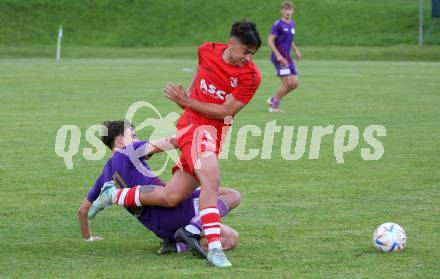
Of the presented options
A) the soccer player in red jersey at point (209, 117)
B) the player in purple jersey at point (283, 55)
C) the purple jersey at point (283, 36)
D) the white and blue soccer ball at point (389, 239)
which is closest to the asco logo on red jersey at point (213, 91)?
the soccer player in red jersey at point (209, 117)

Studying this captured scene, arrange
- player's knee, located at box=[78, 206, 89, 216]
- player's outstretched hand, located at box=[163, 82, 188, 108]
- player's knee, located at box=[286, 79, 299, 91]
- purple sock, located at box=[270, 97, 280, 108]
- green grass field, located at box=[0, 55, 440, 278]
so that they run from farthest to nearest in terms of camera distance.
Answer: player's knee, located at box=[286, 79, 299, 91], purple sock, located at box=[270, 97, 280, 108], player's knee, located at box=[78, 206, 89, 216], player's outstretched hand, located at box=[163, 82, 188, 108], green grass field, located at box=[0, 55, 440, 278]

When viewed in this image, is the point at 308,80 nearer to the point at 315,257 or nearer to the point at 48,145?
the point at 48,145

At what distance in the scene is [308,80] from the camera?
1084 inches

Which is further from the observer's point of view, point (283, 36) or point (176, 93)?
point (283, 36)

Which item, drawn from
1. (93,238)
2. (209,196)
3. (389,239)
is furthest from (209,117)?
(389,239)

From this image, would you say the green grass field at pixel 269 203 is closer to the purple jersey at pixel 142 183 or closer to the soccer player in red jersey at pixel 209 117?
the purple jersey at pixel 142 183

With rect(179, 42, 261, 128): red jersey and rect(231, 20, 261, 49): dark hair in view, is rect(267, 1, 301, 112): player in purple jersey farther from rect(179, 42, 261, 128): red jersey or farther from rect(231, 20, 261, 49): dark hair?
rect(231, 20, 261, 49): dark hair

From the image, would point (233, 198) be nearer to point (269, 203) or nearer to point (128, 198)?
point (128, 198)

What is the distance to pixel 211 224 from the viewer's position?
22.5 feet

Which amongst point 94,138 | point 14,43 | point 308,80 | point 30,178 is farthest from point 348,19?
point 30,178

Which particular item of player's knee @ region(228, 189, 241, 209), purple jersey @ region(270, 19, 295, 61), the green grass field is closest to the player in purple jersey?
purple jersey @ region(270, 19, 295, 61)

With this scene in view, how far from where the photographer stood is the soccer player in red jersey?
6941 millimetres

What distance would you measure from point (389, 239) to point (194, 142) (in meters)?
1.69

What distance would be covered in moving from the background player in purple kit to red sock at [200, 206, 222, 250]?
0.71 feet
